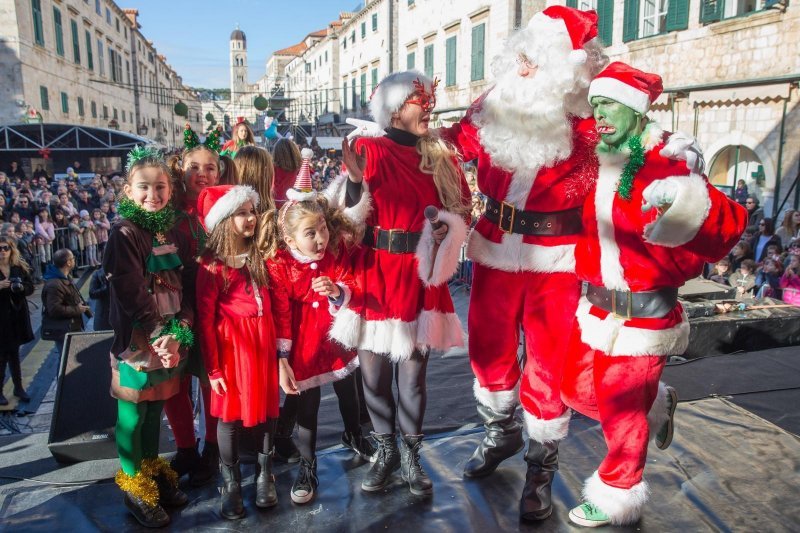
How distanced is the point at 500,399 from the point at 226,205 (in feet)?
5.04

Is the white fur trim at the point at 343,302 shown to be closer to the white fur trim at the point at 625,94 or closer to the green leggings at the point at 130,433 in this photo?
the green leggings at the point at 130,433

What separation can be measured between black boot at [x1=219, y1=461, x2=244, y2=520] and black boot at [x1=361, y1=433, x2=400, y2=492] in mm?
562

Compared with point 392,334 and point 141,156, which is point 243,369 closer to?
point 392,334

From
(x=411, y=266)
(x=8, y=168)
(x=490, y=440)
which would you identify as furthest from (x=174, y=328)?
(x=8, y=168)

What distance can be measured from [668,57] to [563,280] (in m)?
9.13

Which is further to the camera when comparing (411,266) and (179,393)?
(179,393)

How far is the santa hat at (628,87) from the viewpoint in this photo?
83.5 inches

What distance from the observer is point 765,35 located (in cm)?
820

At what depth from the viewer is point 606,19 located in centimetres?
1091


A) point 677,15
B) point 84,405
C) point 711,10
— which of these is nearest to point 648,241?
point 84,405

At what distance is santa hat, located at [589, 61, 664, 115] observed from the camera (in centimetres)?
212

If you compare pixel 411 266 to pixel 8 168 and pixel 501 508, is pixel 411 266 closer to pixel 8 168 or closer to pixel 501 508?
pixel 501 508

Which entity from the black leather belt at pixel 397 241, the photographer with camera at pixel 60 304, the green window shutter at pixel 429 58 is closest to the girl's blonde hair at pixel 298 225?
the black leather belt at pixel 397 241

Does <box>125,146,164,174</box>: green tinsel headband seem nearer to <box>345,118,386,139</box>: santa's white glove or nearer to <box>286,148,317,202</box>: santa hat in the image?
<box>286,148,317,202</box>: santa hat
